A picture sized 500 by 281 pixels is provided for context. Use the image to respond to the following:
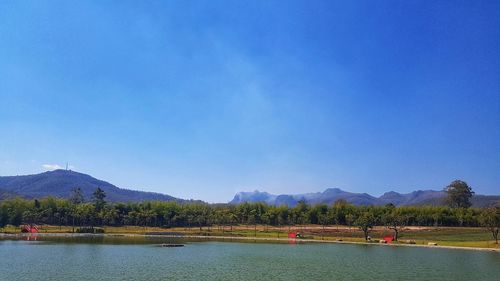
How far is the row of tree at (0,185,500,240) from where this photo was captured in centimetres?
12850

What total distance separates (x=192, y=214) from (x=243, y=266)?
94.4m

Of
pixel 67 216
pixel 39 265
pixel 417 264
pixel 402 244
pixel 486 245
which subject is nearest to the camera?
pixel 39 265

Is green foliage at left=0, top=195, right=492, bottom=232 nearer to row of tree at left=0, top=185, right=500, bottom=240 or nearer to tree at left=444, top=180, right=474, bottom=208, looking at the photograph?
row of tree at left=0, top=185, right=500, bottom=240

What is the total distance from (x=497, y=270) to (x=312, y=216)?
98.5 m

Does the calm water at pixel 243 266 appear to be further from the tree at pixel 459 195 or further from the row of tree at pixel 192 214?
the tree at pixel 459 195

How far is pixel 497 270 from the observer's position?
44406mm

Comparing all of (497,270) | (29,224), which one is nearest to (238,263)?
(497,270)

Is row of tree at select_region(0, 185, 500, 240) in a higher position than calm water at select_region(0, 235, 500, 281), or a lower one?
higher

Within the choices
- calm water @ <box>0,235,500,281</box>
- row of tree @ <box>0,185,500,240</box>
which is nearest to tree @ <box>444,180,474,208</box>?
row of tree @ <box>0,185,500,240</box>

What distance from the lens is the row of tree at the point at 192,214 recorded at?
422ft

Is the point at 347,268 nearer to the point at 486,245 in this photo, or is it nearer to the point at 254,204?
the point at 486,245

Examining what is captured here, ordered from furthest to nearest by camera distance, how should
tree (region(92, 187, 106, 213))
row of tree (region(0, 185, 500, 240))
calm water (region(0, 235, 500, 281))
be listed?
tree (region(92, 187, 106, 213))
row of tree (region(0, 185, 500, 240))
calm water (region(0, 235, 500, 281))

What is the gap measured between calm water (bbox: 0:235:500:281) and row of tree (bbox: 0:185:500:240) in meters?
65.8

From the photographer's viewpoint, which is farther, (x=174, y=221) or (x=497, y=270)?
(x=174, y=221)
